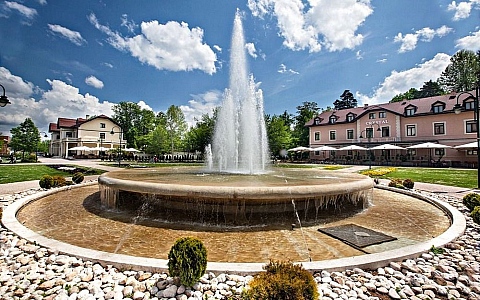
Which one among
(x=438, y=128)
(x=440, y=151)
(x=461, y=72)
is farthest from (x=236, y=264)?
(x=461, y=72)

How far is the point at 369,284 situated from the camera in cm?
352

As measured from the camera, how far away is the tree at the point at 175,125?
48.4 m

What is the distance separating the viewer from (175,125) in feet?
159

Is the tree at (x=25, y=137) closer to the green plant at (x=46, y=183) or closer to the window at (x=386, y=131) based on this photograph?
the green plant at (x=46, y=183)

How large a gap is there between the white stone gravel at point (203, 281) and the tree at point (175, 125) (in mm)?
45204

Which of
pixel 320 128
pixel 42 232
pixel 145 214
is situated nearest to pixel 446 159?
pixel 320 128

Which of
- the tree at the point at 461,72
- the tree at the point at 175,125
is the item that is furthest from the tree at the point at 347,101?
the tree at the point at 175,125

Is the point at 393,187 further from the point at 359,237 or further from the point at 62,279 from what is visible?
the point at 62,279

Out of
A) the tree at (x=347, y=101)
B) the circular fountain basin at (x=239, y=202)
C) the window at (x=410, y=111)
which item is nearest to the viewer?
the circular fountain basin at (x=239, y=202)

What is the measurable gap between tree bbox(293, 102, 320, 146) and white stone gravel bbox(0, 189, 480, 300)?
2114 inches

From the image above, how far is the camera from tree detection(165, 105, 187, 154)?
48438mm

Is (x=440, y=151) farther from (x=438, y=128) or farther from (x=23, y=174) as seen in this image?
Answer: (x=23, y=174)

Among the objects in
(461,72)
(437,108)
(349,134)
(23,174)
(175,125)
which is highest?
(461,72)

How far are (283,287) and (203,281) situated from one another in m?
1.25
